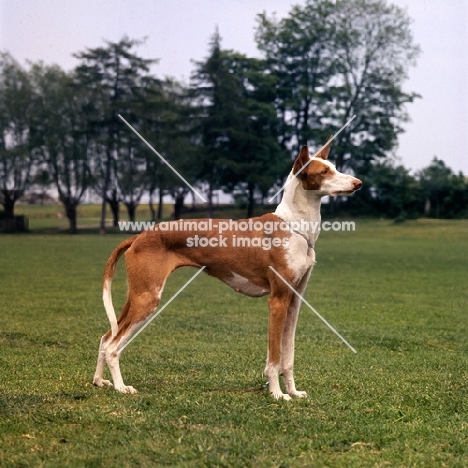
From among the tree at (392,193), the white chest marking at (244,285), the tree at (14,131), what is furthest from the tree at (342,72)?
the white chest marking at (244,285)

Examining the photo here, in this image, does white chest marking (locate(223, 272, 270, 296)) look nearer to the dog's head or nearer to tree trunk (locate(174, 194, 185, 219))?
the dog's head

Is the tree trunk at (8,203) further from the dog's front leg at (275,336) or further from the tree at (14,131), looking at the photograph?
the dog's front leg at (275,336)

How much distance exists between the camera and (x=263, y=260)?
297 inches

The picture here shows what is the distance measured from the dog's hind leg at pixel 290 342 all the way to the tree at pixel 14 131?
50.6 m

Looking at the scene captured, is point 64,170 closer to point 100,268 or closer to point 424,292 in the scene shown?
point 100,268

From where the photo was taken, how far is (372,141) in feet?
163

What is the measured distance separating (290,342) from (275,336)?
1.03ft

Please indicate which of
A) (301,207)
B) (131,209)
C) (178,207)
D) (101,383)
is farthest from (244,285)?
(131,209)

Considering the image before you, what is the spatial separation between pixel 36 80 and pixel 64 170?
693 centimetres

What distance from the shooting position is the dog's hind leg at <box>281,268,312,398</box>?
7469 mm

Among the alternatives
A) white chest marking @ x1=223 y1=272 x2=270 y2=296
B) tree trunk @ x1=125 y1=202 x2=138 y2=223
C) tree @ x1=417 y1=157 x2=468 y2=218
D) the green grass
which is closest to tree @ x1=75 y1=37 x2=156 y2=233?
tree trunk @ x1=125 y1=202 x2=138 y2=223

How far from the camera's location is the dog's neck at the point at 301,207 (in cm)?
Result: 748

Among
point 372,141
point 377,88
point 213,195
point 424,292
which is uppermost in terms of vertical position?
point 377,88

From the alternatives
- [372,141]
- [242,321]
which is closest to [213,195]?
[372,141]
